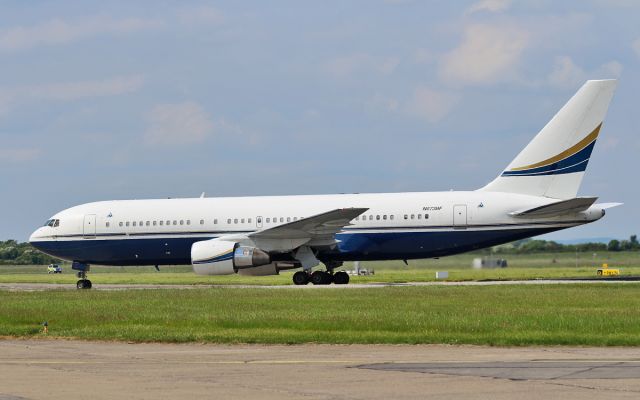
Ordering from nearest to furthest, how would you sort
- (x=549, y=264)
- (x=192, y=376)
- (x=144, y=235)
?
(x=192, y=376) → (x=144, y=235) → (x=549, y=264)

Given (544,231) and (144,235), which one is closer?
(544,231)

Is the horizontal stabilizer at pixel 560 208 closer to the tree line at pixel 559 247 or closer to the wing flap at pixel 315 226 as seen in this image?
the wing flap at pixel 315 226

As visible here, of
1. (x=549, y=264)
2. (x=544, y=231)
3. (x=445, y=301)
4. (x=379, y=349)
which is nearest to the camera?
(x=379, y=349)

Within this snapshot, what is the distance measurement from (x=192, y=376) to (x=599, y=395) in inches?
212

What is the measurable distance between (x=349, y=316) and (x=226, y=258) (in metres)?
17.6

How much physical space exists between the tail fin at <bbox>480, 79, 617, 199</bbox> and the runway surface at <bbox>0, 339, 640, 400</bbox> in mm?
23967

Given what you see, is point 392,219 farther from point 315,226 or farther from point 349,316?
point 349,316

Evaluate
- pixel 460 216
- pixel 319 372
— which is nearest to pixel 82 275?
pixel 460 216

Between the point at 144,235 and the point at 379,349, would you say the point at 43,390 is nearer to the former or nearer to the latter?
the point at 379,349

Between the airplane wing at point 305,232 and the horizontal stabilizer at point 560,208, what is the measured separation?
6.21 meters

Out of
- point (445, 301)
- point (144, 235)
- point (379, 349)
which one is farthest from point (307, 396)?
point (144, 235)

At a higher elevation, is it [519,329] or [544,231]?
[544,231]

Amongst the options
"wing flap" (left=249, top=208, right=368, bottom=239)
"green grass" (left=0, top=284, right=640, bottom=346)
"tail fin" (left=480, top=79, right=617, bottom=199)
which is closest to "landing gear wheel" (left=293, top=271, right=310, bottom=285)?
"wing flap" (left=249, top=208, right=368, bottom=239)

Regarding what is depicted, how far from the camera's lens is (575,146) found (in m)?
40.1
